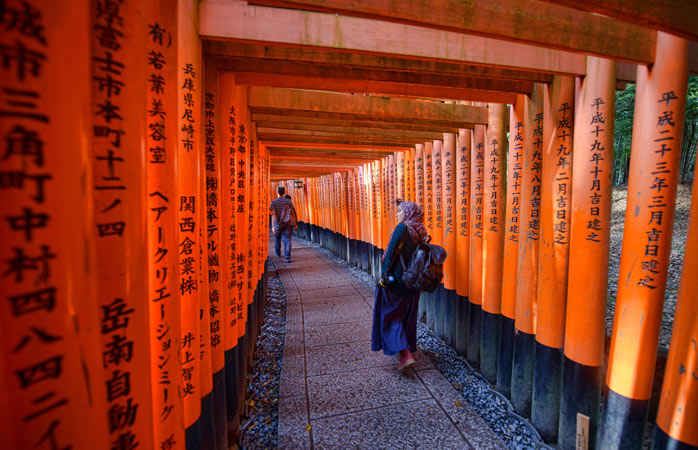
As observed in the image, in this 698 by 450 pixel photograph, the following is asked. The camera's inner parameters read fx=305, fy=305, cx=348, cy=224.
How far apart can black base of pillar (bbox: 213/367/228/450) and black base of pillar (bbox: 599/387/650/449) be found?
2896mm

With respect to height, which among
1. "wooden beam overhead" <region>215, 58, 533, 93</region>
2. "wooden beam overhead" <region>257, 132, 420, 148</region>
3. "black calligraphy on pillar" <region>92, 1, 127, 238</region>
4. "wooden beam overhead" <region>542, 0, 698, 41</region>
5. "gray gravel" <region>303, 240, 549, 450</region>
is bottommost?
"gray gravel" <region>303, 240, 549, 450</region>

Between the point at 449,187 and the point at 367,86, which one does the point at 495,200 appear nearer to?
the point at 449,187

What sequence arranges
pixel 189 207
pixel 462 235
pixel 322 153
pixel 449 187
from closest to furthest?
pixel 189 207
pixel 462 235
pixel 449 187
pixel 322 153

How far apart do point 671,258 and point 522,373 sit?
23.2 feet

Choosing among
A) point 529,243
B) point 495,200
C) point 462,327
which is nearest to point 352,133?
point 495,200

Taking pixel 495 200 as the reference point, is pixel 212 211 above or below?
below

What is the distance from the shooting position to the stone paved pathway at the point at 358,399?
2.78 meters

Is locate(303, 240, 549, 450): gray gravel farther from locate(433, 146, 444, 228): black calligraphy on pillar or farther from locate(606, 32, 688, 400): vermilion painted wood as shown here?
locate(433, 146, 444, 228): black calligraphy on pillar

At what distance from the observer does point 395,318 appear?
3.87 m

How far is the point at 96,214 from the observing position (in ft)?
2.53

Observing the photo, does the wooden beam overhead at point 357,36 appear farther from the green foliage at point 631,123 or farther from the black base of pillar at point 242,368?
the green foliage at point 631,123

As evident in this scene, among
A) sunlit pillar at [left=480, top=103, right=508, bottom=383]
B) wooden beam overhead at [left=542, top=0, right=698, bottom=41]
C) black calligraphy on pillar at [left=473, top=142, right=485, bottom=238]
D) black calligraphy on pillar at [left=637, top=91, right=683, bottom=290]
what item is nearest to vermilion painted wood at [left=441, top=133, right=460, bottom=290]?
black calligraphy on pillar at [left=473, top=142, right=485, bottom=238]

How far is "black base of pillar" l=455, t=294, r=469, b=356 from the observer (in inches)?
174

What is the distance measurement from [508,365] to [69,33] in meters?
4.17
